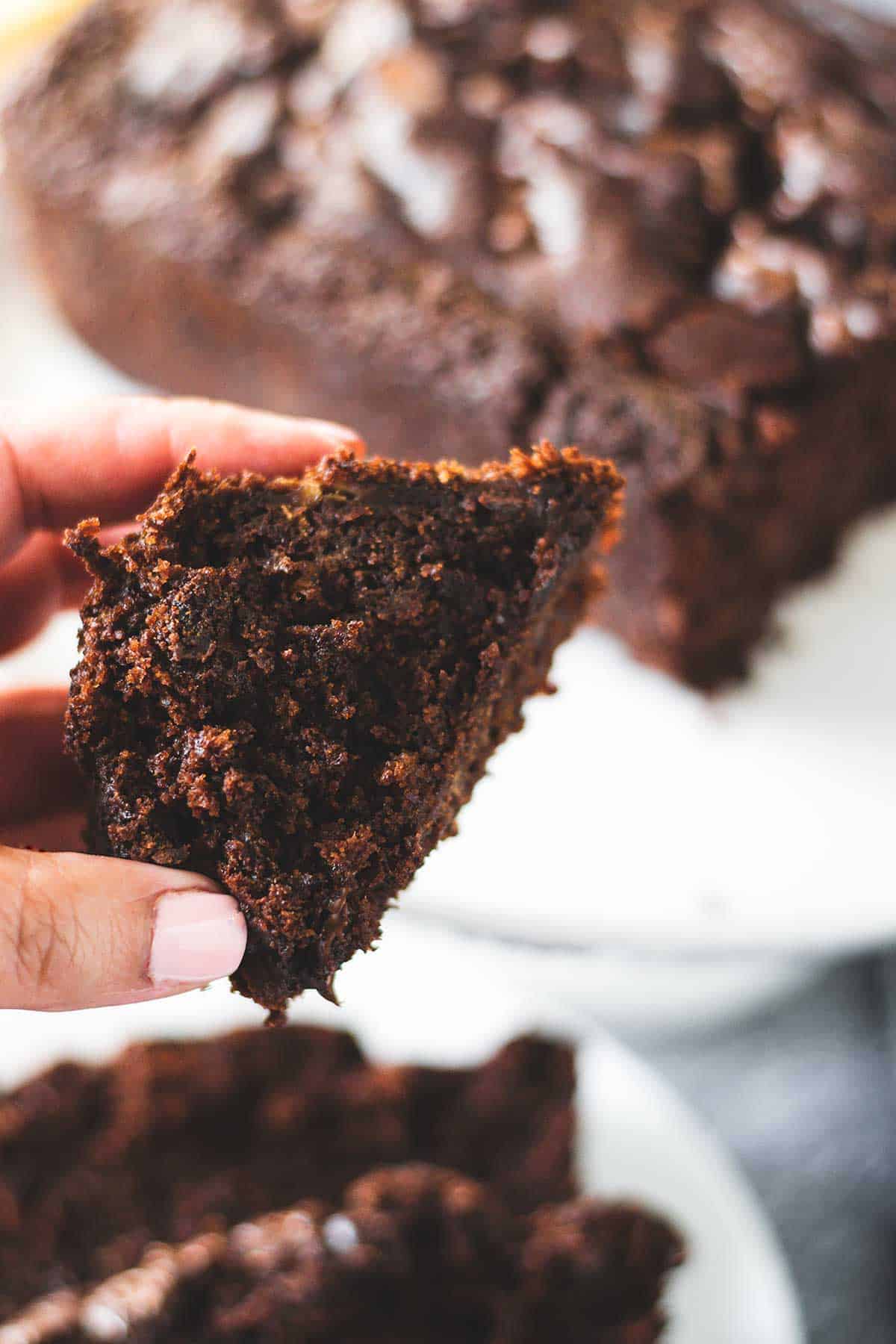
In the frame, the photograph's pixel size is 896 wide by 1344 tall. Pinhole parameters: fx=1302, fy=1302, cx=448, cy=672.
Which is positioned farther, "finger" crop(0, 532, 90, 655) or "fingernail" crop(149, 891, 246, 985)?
"finger" crop(0, 532, 90, 655)

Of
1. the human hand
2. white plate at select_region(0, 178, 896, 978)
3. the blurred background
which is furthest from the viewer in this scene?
white plate at select_region(0, 178, 896, 978)

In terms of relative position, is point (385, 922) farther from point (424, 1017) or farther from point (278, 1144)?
point (278, 1144)

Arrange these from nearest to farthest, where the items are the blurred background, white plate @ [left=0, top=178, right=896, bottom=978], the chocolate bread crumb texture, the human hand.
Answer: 1. the human hand
2. the blurred background
3. white plate @ [left=0, top=178, right=896, bottom=978]
4. the chocolate bread crumb texture

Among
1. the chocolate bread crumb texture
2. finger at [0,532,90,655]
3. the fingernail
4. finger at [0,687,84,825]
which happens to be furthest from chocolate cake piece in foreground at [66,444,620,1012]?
the chocolate bread crumb texture

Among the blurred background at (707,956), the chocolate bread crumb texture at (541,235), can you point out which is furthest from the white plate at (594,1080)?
the chocolate bread crumb texture at (541,235)

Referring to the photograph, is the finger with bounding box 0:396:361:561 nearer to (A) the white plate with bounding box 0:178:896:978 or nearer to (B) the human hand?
(B) the human hand

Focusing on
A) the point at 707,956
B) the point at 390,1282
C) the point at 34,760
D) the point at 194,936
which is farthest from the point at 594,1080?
the point at 194,936
